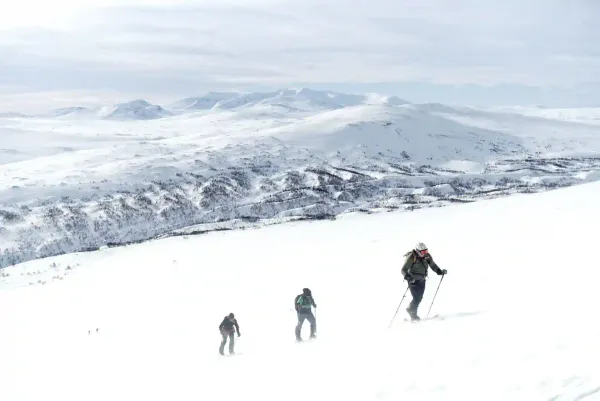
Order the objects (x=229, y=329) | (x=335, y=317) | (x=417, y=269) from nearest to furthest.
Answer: (x=417, y=269), (x=229, y=329), (x=335, y=317)

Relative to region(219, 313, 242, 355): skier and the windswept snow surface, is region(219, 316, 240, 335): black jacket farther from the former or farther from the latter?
the windswept snow surface

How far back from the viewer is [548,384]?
27.1 feet

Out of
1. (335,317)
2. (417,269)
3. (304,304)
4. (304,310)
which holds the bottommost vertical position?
(335,317)

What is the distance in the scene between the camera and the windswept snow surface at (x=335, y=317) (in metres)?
9.29

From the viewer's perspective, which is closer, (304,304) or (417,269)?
(417,269)

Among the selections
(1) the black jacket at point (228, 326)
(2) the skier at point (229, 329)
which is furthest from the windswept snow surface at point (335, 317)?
(1) the black jacket at point (228, 326)

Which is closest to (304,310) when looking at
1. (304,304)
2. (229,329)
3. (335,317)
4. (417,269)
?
(304,304)

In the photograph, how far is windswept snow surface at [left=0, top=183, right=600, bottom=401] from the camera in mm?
9289

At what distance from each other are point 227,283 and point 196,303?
3419 mm

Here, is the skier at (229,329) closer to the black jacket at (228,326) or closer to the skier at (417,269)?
the black jacket at (228,326)

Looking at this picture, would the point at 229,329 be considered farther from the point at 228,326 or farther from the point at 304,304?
the point at 304,304

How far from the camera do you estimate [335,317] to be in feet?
61.5

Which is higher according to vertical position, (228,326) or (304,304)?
(304,304)

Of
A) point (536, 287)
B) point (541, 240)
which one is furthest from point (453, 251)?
point (536, 287)
